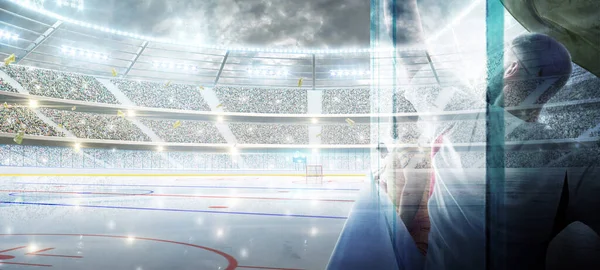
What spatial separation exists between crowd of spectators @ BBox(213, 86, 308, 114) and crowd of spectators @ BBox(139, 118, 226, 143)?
220cm

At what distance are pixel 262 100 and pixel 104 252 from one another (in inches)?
1210

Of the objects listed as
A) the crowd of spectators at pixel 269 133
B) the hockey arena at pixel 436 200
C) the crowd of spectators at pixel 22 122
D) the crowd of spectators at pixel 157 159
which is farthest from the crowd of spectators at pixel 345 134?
the hockey arena at pixel 436 200

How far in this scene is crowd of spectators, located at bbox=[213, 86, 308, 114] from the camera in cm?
3284

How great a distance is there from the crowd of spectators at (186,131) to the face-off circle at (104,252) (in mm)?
27644

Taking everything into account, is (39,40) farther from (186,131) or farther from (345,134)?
(345,134)

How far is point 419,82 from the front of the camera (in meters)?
2.19

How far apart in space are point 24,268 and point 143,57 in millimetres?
32934

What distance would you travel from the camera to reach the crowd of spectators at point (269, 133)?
32.3 metres

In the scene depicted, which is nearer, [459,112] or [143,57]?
[459,112]

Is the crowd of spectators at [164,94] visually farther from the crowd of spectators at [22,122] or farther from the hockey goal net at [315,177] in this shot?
the hockey goal net at [315,177]

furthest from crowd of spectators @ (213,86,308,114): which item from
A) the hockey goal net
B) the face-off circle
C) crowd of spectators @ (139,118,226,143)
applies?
the face-off circle

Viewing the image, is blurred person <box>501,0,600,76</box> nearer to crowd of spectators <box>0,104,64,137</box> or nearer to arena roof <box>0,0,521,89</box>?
arena roof <box>0,0,521,89</box>

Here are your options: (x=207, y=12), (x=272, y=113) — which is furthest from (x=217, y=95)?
(x=207, y=12)

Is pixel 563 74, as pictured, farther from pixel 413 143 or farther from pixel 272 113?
pixel 272 113
